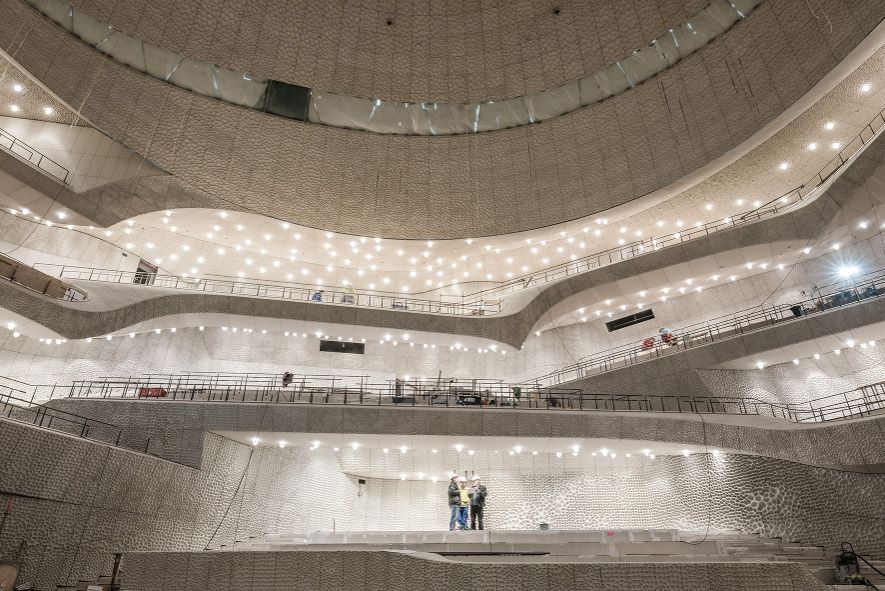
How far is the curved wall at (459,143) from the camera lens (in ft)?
62.2

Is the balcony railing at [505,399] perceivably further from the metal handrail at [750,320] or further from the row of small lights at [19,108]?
the row of small lights at [19,108]

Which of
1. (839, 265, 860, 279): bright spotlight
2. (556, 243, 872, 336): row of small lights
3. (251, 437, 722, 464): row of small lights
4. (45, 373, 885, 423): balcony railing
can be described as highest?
(556, 243, 872, 336): row of small lights

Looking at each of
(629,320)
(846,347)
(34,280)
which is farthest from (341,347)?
(846,347)

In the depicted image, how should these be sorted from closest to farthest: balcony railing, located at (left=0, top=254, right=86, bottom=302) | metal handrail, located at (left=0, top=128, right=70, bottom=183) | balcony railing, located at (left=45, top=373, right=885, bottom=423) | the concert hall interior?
the concert hall interior → balcony railing, located at (left=45, top=373, right=885, bottom=423) → balcony railing, located at (left=0, top=254, right=86, bottom=302) → metal handrail, located at (left=0, top=128, right=70, bottom=183)

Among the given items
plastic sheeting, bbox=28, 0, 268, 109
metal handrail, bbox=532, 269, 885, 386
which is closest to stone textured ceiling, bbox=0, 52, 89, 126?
plastic sheeting, bbox=28, 0, 268, 109

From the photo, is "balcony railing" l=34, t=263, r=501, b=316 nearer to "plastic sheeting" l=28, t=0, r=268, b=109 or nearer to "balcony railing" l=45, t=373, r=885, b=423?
"balcony railing" l=45, t=373, r=885, b=423

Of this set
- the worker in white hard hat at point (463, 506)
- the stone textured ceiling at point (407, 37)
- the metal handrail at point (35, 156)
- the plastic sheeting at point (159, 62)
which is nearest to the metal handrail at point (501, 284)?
the metal handrail at point (35, 156)

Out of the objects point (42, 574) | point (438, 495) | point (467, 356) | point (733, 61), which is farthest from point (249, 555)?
point (733, 61)

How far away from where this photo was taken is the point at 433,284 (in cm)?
2991

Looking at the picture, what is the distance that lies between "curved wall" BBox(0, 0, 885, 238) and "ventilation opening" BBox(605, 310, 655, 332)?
574cm

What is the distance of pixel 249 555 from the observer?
9312 millimetres

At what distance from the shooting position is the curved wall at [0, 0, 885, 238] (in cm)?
1897

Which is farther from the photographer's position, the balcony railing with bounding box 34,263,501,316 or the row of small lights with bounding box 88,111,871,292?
the row of small lights with bounding box 88,111,871,292

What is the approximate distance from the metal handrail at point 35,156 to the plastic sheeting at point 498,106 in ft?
33.5
